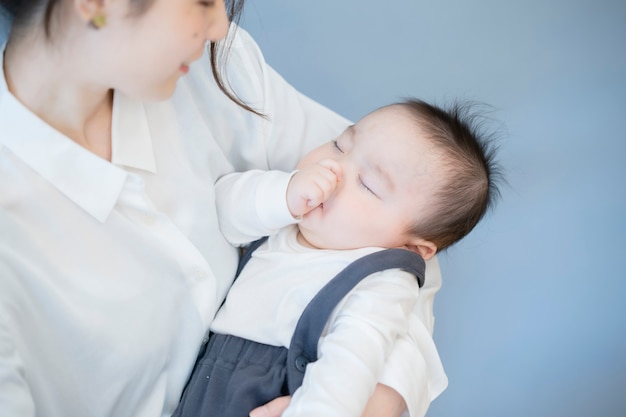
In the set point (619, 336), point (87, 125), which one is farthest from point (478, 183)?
point (619, 336)

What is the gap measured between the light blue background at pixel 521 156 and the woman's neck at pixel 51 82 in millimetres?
928

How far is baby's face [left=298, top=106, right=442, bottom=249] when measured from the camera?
1030mm

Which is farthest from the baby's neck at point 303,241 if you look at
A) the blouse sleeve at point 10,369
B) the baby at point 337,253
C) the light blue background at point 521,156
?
the light blue background at point 521,156

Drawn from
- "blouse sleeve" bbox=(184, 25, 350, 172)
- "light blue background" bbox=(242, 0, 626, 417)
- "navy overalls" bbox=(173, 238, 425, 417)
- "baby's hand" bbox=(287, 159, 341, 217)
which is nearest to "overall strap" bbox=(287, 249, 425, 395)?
"navy overalls" bbox=(173, 238, 425, 417)

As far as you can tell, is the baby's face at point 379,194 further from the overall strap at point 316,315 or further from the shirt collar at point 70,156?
the shirt collar at point 70,156

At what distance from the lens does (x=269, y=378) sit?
93 cm

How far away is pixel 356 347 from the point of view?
2.85ft

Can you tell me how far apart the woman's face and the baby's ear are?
0.48 m

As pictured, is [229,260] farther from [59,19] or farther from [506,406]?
[506,406]

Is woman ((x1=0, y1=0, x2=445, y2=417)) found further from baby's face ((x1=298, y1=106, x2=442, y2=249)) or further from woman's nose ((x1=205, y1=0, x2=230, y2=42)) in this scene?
baby's face ((x1=298, y1=106, x2=442, y2=249))

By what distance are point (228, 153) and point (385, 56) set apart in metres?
0.78

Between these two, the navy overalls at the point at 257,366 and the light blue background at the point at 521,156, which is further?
the light blue background at the point at 521,156

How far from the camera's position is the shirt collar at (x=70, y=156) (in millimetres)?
734

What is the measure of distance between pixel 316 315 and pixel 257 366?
0.11m
